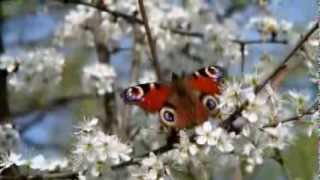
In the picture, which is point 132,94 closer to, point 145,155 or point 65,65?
point 145,155

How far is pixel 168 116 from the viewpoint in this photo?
1.97 meters

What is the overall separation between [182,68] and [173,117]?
1.53 meters

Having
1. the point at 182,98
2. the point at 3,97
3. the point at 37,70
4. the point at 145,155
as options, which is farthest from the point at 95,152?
the point at 37,70

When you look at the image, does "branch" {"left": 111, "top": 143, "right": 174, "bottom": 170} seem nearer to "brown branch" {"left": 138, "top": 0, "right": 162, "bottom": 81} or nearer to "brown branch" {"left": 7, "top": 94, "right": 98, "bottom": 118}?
"brown branch" {"left": 138, "top": 0, "right": 162, "bottom": 81}

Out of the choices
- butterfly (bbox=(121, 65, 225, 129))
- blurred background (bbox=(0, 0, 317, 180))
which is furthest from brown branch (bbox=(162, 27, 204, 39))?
butterfly (bbox=(121, 65, 225, 129))

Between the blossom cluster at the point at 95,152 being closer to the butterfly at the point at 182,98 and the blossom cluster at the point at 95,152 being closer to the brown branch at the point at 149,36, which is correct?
the butterfly at the point at 182,98

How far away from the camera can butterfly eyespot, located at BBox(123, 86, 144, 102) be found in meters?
1.97

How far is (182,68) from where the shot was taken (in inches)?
137

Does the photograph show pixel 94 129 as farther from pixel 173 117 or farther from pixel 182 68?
pixel 182 68

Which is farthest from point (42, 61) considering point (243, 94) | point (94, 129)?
point (243, 94)

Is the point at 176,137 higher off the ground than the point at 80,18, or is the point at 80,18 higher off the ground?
the point at 80,18

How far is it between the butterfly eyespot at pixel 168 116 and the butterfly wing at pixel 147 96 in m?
0.02

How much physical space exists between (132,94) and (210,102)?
8.4 inches

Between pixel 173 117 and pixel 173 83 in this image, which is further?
pixel 173 83
